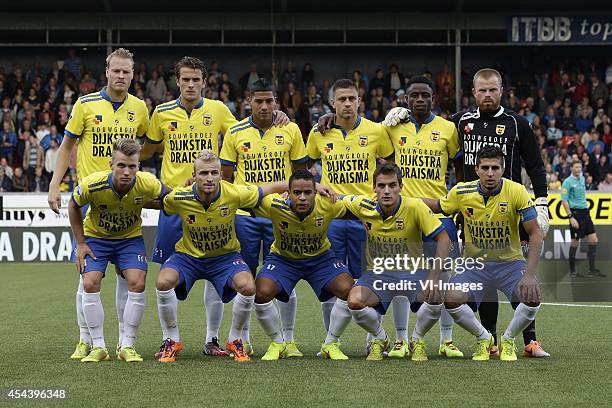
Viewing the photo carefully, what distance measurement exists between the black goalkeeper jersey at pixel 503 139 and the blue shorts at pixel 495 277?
70cm

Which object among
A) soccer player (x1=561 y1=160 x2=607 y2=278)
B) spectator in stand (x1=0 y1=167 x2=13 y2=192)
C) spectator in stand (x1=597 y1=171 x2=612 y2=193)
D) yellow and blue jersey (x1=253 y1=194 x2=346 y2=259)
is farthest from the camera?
spectator in stand (x1=0 y1=167 x2=13 y2=192)

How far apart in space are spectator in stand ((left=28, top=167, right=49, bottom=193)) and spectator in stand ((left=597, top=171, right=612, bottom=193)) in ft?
34.4

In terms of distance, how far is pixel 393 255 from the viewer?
795 centimetres

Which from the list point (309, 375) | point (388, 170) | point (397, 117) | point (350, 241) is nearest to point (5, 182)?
point (350, 241)

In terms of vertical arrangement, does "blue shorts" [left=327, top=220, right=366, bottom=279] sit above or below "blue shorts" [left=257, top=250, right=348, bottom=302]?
above

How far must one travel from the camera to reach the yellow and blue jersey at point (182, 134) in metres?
8.34

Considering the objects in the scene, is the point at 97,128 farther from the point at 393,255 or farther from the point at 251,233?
the point at 393,255

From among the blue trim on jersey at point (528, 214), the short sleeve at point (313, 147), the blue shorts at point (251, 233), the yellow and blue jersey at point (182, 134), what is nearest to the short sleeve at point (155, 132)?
the yellow and blue jersey at point (182, 134)

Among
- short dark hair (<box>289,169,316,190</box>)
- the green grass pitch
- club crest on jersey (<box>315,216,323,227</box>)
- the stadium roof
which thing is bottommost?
the green grass pitch

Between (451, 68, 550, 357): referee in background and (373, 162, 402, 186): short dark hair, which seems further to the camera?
(451, 68, 550, 357): referee in background

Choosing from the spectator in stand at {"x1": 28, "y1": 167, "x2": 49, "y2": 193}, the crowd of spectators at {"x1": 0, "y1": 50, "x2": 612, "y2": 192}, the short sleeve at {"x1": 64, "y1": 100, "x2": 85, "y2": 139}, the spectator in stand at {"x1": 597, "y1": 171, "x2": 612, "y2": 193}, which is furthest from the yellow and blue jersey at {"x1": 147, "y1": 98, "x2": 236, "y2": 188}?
the spectator in stand at {"x1": 28, "y1": 167, "x2": 49, "y2": 193}

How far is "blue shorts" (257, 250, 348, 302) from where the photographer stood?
26.3 ft

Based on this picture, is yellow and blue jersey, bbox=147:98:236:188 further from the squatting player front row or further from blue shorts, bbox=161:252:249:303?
blue shorts, bbox=161:252:249:303

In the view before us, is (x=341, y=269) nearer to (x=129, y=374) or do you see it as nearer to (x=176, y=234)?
(x=176, y=234)
